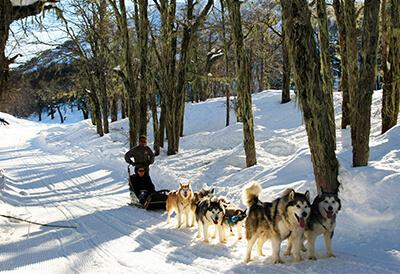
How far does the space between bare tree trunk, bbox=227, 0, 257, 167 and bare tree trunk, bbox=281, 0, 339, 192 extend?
5853mm

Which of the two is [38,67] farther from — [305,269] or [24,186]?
[305,269]

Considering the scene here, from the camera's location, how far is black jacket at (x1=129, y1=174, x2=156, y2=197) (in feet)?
37.3

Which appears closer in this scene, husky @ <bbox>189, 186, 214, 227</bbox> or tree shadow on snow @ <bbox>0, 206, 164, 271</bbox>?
tree shadow on snow @ <bbox>0, 206, 164, 271</bbox>

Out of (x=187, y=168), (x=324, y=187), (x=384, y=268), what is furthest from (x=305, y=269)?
(x=187, y=168)

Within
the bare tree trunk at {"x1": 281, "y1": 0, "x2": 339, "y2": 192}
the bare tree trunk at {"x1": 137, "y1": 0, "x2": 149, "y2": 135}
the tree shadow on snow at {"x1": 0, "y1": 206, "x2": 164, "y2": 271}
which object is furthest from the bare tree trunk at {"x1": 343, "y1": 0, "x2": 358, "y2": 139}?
the bare tree trunk at {"x1": 137, "y1": 0, "x2": 149, "y2": 135}

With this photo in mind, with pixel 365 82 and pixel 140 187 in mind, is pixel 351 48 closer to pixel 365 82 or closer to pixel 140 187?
pixel 365 82

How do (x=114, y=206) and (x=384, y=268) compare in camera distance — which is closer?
(x=384, y=268)

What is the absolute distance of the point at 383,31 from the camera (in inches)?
527

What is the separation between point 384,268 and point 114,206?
289 inches

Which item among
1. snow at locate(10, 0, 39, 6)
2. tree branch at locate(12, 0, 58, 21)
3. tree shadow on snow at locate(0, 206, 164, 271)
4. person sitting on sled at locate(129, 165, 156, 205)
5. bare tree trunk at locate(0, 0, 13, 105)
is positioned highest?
snow at locate(10, 0, 39, 6)

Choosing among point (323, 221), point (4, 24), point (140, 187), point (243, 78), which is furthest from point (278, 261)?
point (243, 78)

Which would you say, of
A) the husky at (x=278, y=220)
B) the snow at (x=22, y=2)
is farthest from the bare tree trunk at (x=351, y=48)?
the snow at (x=22, y=2)

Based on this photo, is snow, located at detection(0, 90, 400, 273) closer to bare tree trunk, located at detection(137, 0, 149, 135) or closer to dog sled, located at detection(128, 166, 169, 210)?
dog sled, located at detection(128, 166, 169, 210)

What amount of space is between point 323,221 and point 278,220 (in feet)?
2.10
